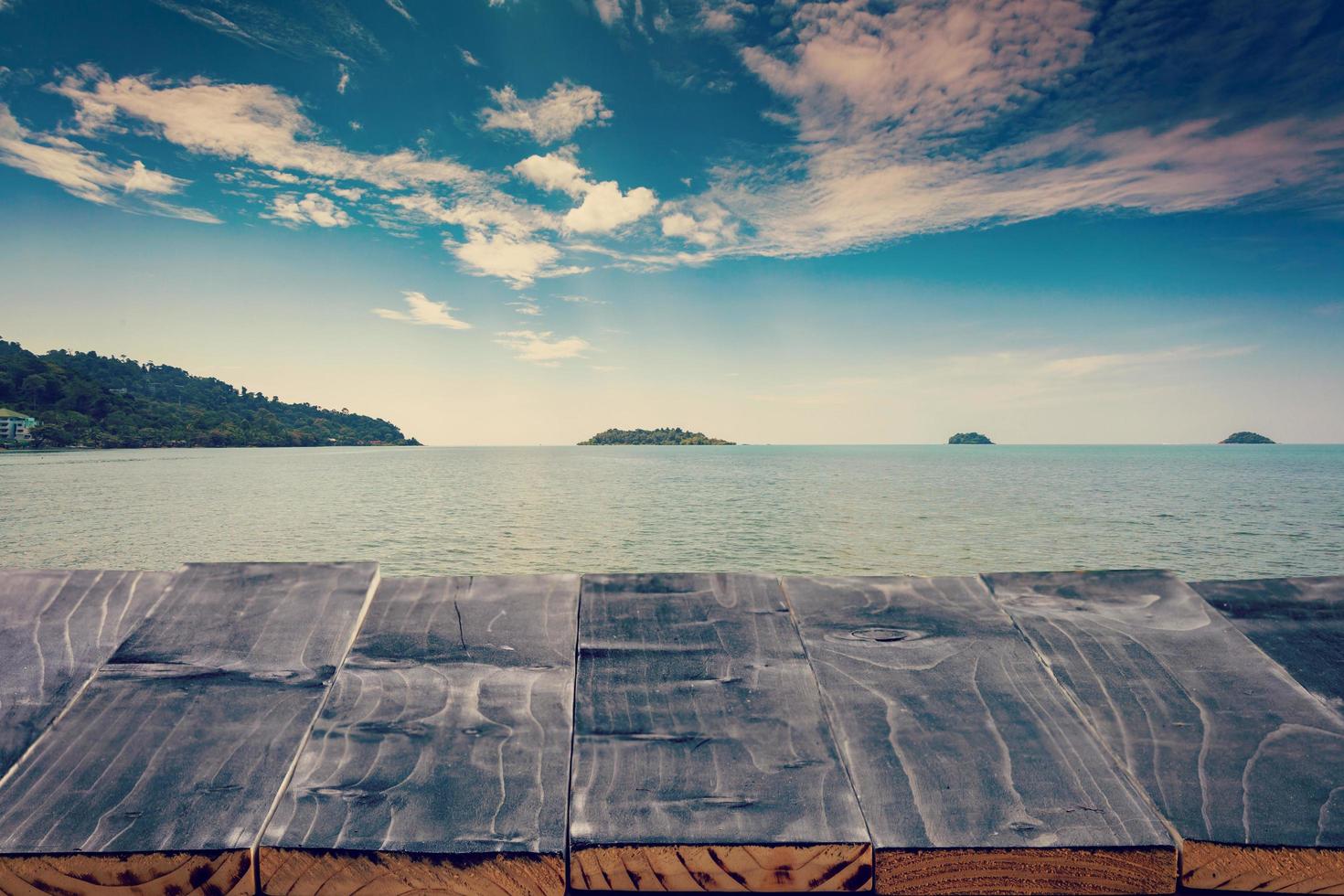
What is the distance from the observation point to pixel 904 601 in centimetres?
318

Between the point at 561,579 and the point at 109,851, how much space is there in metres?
→ 1.82

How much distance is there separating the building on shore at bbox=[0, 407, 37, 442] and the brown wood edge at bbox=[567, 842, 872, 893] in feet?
588

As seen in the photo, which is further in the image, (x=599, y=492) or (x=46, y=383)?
(x=46, y=383)

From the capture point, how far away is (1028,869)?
2.12 meters

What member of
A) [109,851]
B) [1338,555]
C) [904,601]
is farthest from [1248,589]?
[1338,555]

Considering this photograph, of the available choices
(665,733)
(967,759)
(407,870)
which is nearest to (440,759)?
(407,870)

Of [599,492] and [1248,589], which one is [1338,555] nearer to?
[1248,589]

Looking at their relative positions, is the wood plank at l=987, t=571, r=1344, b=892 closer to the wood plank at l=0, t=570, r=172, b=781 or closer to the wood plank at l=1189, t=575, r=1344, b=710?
the wood plank at l=1189, t=575, r=1344, b=710

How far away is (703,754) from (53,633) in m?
2.82

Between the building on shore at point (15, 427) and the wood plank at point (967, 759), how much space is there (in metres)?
179

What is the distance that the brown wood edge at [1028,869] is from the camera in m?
2.11

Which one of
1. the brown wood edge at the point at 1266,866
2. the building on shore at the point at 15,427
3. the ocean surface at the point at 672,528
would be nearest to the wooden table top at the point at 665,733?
the brown wood edge at the point at 1266,866

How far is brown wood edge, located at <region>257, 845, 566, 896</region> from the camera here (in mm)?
2084

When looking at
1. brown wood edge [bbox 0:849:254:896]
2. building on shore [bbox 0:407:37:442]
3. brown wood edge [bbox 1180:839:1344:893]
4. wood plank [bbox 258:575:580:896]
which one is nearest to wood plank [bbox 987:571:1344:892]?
brown wood edge [bbox 1180:839:1344:893]
